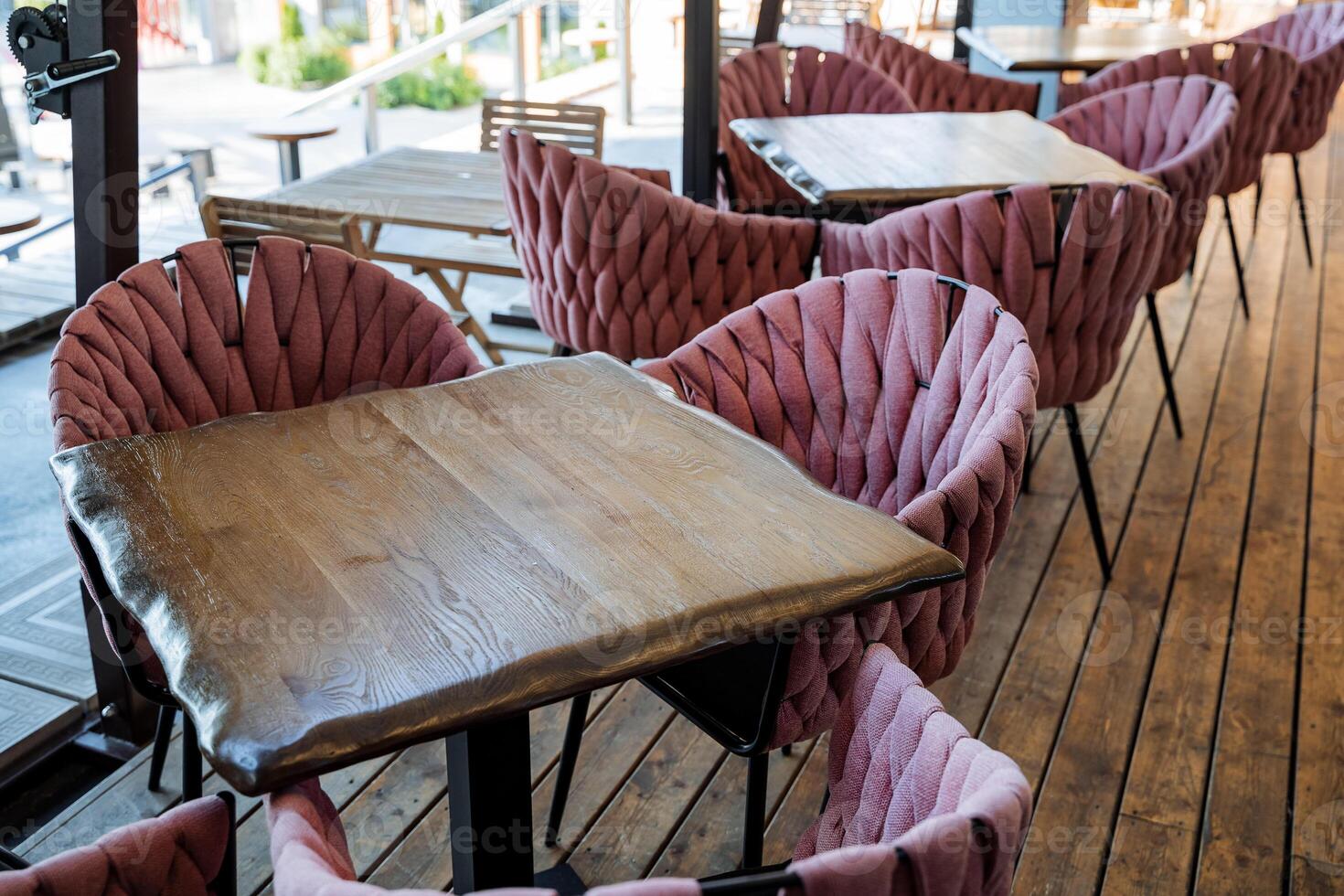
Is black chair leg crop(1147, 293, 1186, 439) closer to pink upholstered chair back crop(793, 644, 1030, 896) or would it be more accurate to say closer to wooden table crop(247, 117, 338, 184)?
pink upholstered chair back crop(793, 644, 1030, 896)

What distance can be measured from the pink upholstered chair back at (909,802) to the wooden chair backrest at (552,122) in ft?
12.9

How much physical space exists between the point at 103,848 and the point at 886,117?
Result: 328cm

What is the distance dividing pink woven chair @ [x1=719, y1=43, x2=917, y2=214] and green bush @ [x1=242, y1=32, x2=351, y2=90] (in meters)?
7.87

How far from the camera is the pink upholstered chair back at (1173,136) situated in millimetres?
3221

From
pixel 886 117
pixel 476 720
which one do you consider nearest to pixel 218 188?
pixel 886 117

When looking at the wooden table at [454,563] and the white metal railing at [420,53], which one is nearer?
the wooden table at [454,563]

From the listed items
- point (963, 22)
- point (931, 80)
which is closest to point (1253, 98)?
point (931, 80)

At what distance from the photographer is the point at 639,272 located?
2.79m

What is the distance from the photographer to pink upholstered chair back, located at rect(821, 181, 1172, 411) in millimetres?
2449

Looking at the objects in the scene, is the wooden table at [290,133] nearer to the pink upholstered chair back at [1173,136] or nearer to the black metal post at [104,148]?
the pink upholstered chair back at [1173,136]

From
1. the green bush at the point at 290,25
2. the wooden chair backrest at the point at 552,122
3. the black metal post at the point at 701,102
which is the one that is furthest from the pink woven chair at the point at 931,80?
the green bush at the point at 290,25

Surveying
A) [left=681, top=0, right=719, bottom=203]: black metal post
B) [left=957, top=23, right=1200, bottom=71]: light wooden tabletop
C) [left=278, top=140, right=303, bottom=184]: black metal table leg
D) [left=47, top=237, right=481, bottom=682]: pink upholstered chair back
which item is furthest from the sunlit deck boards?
[left=957, top=23, right=1200, bottom=71]: light wooden tabletop

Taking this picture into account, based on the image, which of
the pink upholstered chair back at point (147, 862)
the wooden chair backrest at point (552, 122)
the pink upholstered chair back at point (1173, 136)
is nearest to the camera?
the pink upholstered chair back at point (147, 862)

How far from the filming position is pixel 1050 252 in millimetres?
2459
